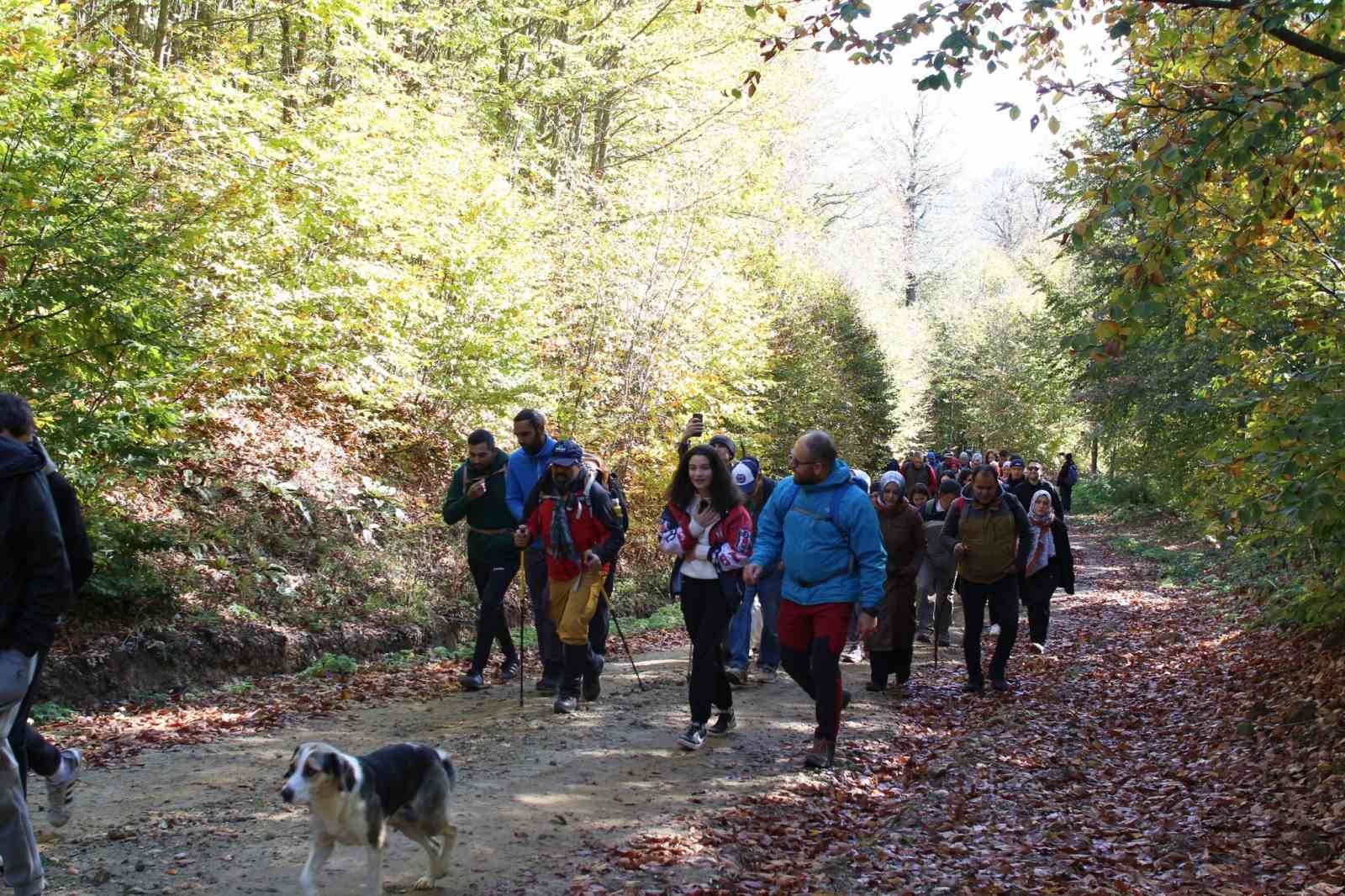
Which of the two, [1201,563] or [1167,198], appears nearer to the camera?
[1167,198]

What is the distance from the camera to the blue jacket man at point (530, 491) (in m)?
8.66

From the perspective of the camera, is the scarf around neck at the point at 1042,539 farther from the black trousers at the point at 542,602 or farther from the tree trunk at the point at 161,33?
the tree trunk at the point at 161,33

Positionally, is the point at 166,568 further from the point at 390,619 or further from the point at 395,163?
the point at 395,163

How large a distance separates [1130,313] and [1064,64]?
291cm

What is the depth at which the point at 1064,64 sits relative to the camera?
319 inches

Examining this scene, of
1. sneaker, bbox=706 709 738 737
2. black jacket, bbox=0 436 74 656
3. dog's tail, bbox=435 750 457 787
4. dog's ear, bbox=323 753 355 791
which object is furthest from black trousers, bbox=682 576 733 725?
black jacket, bbox=0 436 74 656

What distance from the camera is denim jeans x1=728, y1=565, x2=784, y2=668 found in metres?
9.95

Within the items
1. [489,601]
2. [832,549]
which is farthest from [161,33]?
[832,549]

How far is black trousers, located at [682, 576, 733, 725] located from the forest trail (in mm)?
355

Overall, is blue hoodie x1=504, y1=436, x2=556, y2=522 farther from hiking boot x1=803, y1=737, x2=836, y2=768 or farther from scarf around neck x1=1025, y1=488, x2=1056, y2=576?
scarf around neck x1=1025, y1=488, x2=1056, y2=576

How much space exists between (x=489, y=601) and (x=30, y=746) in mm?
4374

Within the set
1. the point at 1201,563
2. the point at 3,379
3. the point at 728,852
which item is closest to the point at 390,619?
the point at 3,379

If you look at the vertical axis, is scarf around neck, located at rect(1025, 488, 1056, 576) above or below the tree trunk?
below

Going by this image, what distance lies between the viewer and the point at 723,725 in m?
8.01
